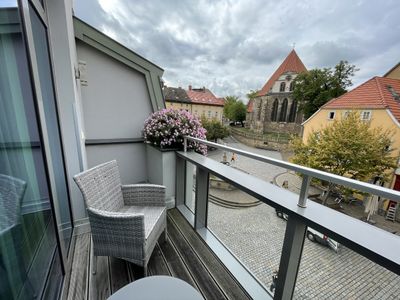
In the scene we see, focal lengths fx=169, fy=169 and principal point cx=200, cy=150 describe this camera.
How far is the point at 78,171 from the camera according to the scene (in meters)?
1.89

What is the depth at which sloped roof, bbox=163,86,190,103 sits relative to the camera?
20.3 meters

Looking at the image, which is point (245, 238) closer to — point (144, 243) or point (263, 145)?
point (144, 243)

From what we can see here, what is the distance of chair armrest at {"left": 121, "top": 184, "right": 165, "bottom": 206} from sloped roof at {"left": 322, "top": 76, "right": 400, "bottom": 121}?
36.8ft

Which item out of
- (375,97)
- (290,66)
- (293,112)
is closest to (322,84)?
(293,112)

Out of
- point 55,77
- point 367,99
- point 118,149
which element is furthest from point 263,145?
point 55,77

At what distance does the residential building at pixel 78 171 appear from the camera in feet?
2.67

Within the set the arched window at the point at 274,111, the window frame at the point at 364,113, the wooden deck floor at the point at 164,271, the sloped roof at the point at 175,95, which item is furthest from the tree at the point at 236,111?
the wooden deck floor at the point at 164,271

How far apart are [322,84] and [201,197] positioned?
69.1ft

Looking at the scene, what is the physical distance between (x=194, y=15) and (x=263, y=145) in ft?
49.6

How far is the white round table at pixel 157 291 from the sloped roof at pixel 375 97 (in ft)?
37.7

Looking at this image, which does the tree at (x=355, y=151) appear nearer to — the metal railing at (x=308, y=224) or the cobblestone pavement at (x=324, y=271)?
the cobblestone pavement at (x=324, y=271)

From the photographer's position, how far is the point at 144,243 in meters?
1.40

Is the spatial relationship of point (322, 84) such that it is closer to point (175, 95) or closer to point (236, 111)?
point (175, 95)

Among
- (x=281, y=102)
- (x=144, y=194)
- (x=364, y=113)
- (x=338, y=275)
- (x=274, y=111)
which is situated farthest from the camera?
(x=274, y=111)
